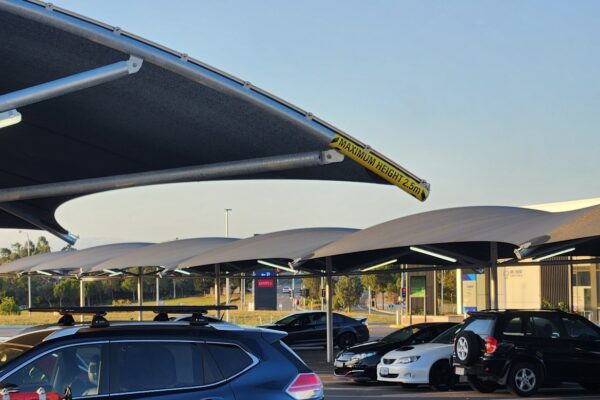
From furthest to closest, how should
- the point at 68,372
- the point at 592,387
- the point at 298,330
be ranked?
the point at 298,330 → the point at 592,387 → the point at 68,372

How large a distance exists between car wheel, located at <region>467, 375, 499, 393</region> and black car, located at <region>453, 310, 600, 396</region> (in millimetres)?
73

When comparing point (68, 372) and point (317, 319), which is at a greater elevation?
point (68, 372)

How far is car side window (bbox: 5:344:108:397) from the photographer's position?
7.34 meters

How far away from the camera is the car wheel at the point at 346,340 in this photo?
3562cm

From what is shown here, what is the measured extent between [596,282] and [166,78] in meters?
28.3

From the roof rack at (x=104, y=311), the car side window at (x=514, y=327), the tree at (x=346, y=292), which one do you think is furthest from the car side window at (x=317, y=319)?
the tree at (x=346, y=292)

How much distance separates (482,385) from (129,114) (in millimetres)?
7883

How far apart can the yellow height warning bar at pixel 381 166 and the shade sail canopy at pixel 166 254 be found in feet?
63.8

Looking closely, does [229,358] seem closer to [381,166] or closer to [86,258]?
[381,166]

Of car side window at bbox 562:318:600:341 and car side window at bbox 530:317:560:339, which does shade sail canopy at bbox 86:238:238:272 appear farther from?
car side window at bbox 562:318:600:341

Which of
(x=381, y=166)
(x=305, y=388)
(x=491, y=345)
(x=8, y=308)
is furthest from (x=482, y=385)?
(x=8, y=308)

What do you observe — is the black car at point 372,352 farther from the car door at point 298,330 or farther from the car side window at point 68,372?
the car side window at point 68,372

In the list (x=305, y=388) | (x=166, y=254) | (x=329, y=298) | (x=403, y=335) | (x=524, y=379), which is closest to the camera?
(x=305, y=388)

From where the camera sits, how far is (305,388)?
7961mm
